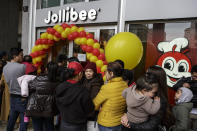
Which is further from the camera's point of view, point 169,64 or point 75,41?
point 75,41

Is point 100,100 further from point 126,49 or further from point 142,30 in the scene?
point 142,30

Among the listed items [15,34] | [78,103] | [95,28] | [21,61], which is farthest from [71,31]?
[15,34]

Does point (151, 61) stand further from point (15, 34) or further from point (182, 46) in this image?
point (15, 34)

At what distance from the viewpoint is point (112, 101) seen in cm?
217

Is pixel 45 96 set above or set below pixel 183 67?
below

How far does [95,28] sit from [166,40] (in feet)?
7.27

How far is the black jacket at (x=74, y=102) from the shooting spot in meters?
2.10

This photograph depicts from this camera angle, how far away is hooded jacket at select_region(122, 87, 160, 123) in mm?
1733

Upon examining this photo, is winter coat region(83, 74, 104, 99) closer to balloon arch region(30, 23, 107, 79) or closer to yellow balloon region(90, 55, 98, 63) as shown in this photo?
balloon arch region(30, 23, 107, 79)

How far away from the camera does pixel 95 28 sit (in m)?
5.37

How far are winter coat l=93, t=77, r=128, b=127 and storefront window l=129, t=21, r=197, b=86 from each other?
205cm

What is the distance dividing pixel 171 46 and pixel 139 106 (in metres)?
2.55

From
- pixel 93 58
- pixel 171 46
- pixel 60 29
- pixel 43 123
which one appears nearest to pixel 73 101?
pixel 43 123

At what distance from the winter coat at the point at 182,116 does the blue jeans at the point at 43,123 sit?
191 cm
